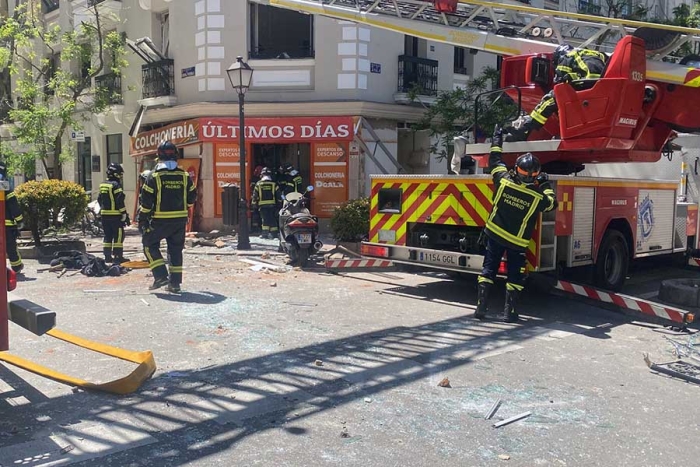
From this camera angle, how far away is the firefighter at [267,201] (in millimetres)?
15031

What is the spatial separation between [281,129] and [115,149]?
784 cm

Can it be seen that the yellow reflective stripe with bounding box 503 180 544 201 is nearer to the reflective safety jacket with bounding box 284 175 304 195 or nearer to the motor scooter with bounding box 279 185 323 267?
the motor scooter with bounding box 279 185 323 267

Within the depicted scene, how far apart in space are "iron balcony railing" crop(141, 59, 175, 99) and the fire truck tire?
45.9ft

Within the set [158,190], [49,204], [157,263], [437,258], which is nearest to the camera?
[437,258]

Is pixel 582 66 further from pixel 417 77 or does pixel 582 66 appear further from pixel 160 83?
pixel 160 83

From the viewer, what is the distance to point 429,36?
27.9ft

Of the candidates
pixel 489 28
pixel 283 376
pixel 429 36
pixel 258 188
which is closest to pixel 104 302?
pixel 283 376

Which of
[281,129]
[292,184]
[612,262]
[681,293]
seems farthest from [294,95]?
[681,293]

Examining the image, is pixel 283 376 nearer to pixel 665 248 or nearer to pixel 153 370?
pixel 153 370

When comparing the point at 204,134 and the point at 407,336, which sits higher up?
the point at 204,134

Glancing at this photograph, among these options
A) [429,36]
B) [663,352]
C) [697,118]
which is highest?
[429,36]

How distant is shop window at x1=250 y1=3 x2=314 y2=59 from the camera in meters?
16.9

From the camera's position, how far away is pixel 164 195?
28.3 ft

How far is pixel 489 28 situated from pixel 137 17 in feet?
47.0
